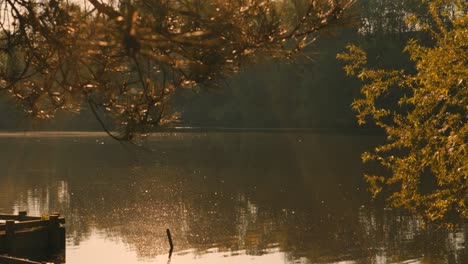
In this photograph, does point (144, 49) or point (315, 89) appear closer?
point (144, 49)

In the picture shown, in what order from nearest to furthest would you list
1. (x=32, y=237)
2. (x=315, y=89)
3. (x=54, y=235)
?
(x=32, y=237)
(x=54, y=235)
(x=315, y=89)

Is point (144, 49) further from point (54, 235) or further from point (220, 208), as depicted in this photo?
point (220, 208)

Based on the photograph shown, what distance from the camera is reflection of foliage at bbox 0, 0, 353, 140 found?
8.52 metres

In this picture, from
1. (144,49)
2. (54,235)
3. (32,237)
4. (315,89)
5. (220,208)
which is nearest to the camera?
(144,49)

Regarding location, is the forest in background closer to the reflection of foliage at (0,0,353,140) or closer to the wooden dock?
the wooden dock

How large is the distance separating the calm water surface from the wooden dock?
3.81 feet

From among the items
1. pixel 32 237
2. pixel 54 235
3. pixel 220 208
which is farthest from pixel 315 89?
pixel 32 237

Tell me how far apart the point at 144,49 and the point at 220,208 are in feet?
98.0

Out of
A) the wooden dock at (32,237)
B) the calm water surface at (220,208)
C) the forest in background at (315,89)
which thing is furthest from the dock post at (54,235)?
the forest in background at (315,89)

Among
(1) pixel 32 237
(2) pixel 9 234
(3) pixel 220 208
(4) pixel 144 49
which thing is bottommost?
(1) pixel 32 237

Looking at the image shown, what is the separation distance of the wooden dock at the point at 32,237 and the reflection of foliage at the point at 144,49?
12750mm

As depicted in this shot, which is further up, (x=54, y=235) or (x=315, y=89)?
(x=315, y=89)

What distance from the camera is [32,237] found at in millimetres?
24156

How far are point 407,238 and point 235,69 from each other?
20457mm
